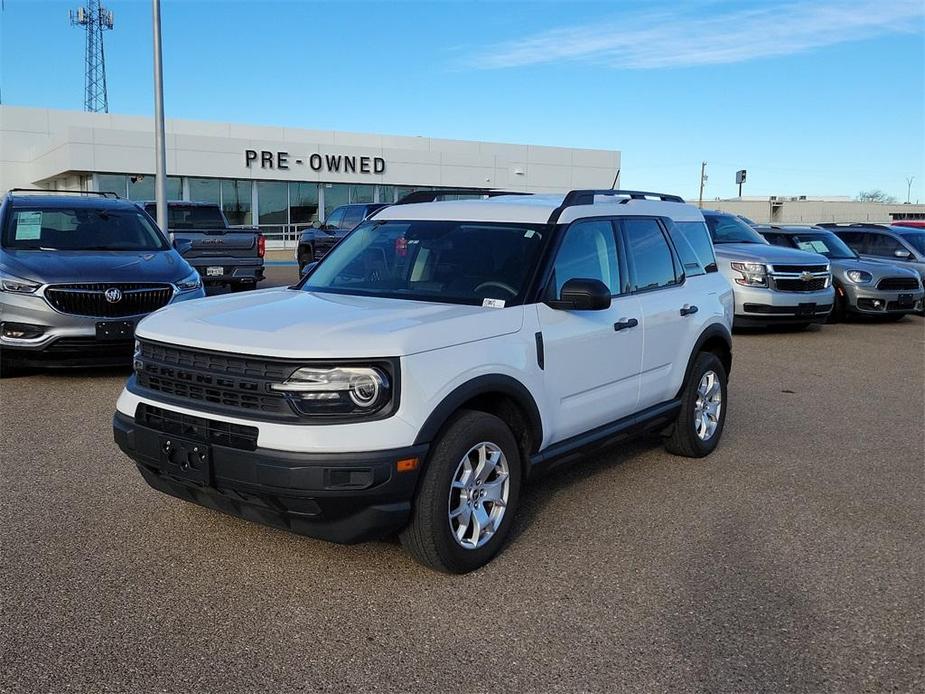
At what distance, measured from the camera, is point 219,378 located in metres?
3.87

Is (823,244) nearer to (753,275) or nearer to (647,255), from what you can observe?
(753,275)

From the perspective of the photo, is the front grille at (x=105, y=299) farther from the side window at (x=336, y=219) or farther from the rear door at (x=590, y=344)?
the side window at (x=336, y=219)

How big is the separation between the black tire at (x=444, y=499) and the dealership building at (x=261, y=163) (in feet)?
119

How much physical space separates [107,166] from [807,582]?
123 feet

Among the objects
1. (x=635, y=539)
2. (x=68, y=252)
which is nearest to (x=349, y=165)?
(x=68, y=252)

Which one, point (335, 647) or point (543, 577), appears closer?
point (335, 647)

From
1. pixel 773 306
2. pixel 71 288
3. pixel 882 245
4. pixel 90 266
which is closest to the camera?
pixel 71 288

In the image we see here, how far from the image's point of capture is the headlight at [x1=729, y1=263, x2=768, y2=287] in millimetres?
12961

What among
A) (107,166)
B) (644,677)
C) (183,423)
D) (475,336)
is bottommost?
(644,677)

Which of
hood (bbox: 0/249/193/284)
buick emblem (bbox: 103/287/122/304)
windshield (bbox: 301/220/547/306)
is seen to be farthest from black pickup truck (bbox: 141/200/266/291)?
windshield (bbox: 301/220/547/306)

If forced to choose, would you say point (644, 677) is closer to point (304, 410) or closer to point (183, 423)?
point (304, 410)

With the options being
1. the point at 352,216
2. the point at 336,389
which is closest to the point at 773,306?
the point at 336,389

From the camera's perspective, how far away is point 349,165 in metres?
42.7

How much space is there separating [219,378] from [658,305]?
2994mm
